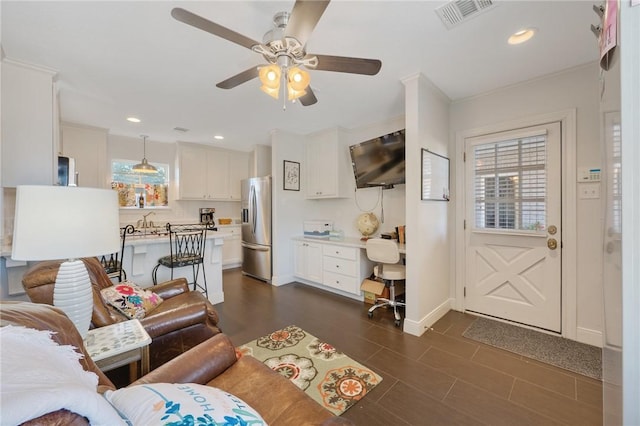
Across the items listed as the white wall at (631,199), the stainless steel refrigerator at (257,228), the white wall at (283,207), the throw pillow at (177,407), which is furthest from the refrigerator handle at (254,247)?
the white wall at (631,199)

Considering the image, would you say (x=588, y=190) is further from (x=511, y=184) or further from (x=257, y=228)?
(x=257, y=228)

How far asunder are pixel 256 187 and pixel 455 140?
10.3 ft

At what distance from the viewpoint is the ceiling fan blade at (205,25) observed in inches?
48.8

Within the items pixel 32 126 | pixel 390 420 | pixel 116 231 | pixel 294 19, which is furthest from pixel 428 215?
pixel 32 126

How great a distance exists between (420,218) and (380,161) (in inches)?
50.1

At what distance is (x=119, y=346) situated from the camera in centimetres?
121

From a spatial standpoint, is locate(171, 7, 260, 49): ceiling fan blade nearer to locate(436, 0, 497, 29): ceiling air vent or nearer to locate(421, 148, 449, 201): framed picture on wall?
locate(436, 0, 497, 29): ceiling air vent

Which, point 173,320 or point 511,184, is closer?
point 173,320

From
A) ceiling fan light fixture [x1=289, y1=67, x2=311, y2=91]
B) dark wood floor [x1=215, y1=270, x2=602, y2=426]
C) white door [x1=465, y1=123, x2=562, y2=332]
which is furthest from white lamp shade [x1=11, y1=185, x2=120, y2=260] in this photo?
white door [x1=465, y1=123, x2=562, y2=332]

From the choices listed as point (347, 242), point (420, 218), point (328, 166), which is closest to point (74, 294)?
point (420, 218)

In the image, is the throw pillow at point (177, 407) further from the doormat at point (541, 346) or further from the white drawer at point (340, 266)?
the white drawer at point (340, 266)

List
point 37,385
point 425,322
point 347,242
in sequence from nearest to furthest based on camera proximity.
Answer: point 37,385 < point 425,322 < point 347,242

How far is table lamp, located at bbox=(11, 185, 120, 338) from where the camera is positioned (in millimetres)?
1059

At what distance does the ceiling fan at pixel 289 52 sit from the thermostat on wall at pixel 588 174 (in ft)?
7.24
